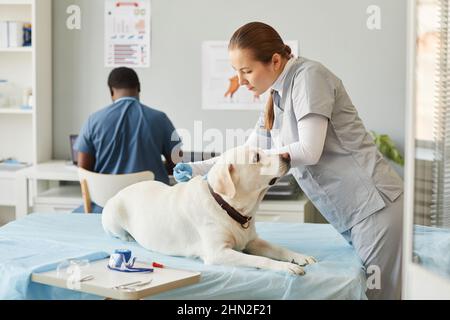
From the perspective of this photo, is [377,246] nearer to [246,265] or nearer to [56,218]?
[246,265]

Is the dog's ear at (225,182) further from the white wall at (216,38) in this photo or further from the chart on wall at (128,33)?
the chart on wall at (128,33)

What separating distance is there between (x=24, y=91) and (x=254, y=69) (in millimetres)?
2526

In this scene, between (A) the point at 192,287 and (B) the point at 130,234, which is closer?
(A) the point at 192,287

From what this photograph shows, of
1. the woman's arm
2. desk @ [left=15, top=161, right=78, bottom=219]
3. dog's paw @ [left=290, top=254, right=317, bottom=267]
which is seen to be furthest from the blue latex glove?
desk @ [left=15, top=161, right=78, bottom=219]

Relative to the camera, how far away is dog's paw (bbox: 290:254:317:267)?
80.2 inches

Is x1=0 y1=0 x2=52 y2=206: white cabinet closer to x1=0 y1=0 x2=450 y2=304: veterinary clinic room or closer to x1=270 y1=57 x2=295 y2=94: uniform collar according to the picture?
x1=0 y1=0 x2=450 y2=304: veterinary clinic room

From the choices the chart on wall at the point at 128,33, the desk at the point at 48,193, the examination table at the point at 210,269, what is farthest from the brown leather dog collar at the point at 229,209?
the chart on wall at the point at 128,33

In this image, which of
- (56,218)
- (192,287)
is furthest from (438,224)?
(56,218)

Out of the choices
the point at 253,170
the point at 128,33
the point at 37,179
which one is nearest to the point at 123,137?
the point at 37,179

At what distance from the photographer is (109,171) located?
3.34 meters

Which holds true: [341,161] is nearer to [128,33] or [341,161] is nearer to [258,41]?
[258,41]

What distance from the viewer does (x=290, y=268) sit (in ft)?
6.28

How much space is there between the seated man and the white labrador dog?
3.58ft

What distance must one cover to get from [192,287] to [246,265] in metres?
0.16
